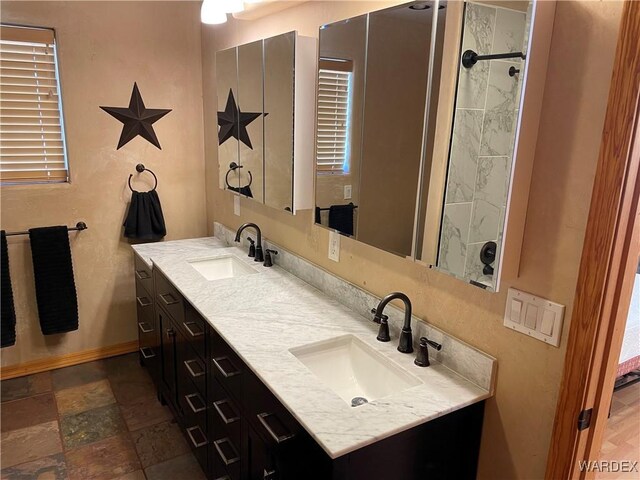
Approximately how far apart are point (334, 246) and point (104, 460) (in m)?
1.53

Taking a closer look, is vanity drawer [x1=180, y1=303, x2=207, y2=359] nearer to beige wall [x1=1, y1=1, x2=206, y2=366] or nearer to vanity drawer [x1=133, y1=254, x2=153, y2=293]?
vanity drawer [x1=133, y1=254, x2=153, y2=293]

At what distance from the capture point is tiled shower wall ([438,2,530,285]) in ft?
3.81

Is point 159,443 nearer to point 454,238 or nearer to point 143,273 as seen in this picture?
point 143,273

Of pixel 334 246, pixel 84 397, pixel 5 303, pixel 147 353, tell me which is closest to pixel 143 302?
pixel 147 353

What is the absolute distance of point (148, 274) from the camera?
8.79ft

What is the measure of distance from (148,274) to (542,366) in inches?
83.7

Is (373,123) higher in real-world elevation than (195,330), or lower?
higher

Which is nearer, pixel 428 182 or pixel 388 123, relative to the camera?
pixel 428 182

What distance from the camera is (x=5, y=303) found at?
8.86 ft

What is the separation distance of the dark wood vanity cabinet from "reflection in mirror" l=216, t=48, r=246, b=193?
687 millimetres

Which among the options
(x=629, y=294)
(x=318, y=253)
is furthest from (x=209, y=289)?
(x=629, y=294)

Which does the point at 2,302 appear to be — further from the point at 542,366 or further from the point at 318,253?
the point at 542,366

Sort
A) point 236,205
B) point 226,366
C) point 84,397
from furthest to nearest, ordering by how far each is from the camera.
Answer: point 236,205 → point 84,397 → point 226,366

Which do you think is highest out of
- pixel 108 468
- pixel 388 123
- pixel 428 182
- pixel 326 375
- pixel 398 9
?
pixel 398 9
